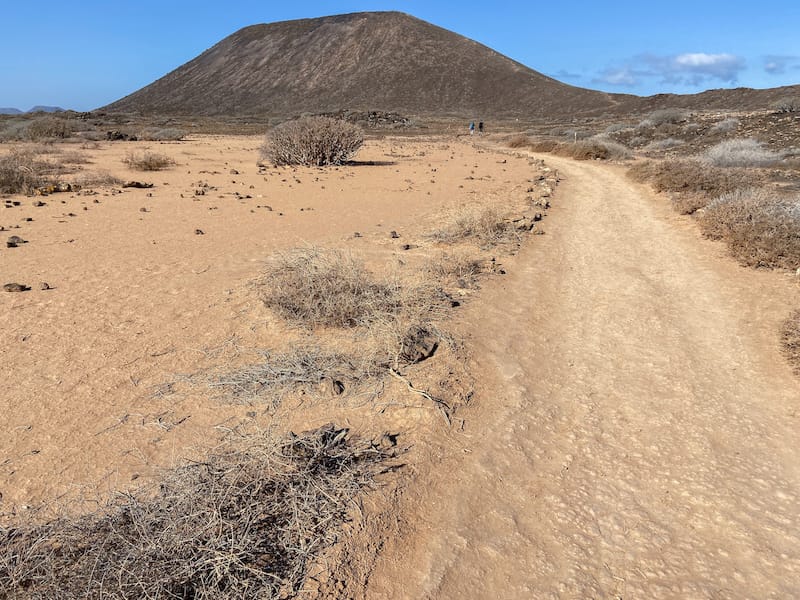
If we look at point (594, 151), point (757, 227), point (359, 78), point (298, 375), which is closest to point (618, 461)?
point (298, 375)

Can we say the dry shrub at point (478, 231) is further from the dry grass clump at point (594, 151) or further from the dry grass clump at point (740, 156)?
the dry grass clump at point (594, 151)

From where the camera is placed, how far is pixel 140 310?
5094 mm

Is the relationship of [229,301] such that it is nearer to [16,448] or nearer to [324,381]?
[324,381]

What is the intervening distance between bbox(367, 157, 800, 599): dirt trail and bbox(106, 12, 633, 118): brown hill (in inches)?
2691

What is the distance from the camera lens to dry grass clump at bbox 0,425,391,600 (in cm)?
196

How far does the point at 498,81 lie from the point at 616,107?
878 inches

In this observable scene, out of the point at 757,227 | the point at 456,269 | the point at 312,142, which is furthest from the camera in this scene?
the point at 312,142

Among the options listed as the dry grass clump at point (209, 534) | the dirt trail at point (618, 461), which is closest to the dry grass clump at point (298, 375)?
the dry grass clump at point (209, 534)

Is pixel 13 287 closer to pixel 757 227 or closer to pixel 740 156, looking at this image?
pixel 757 227

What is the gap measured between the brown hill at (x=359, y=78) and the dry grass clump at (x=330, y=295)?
68.4 meters

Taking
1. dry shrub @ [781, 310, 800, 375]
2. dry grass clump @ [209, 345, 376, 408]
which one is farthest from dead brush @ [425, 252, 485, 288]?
dry shrub @ [781, 310, 800, 375]

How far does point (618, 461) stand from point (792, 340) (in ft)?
7.79

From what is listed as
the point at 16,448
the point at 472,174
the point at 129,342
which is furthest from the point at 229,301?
the point at 472,174

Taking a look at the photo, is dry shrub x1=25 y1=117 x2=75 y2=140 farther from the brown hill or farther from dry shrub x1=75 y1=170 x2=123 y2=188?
Result: the brown hill
